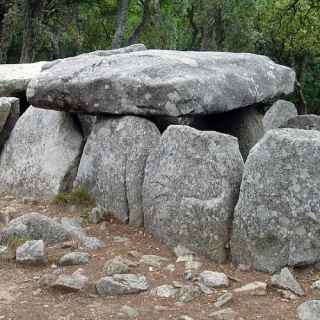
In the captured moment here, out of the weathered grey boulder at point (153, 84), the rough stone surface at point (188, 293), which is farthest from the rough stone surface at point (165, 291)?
the weathered grey boulder at point (153, 84)

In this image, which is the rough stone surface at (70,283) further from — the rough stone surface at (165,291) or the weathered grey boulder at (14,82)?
the weathered grey boulder at (14,82)

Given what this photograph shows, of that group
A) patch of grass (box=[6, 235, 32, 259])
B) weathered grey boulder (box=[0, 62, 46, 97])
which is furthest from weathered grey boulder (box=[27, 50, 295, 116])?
patch of grass (box=[6, 235, 32, 259])

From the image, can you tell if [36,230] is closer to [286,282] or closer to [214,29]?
[286,282]

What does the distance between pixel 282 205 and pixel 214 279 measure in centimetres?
94

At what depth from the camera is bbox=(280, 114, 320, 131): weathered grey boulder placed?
983 centimetres

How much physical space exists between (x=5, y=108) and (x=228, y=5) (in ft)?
40.0

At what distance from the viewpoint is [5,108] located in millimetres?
9625

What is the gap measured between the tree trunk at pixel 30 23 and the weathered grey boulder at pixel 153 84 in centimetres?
1018

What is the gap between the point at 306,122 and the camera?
10.0m

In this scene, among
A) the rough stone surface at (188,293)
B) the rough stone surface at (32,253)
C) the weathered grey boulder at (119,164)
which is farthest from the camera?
the weathered grey boulder at (119,164)

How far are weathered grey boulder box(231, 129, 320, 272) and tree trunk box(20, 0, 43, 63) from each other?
13.9 metres

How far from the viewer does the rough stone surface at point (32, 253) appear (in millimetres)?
6285

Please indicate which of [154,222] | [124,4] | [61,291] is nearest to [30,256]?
[61,291]

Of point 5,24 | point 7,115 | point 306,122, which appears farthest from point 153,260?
point 5,24
